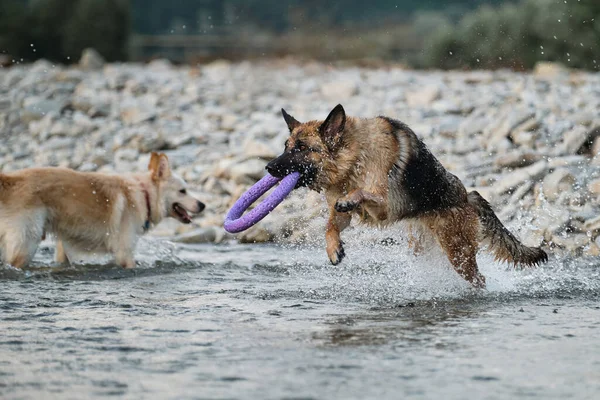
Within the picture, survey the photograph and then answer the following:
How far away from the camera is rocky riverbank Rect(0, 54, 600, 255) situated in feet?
35.8

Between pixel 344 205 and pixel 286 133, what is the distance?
7.21 m

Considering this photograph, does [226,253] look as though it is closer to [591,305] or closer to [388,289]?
[388,289]

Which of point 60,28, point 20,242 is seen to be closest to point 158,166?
point 20,242

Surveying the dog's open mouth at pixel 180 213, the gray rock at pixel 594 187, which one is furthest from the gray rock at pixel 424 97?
the dog's open mouth at pixel 180 213

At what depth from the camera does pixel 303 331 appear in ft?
19.9

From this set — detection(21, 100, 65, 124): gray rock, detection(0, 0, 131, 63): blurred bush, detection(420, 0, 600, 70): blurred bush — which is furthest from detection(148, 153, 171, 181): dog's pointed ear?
detection(0, 0, 131, 63): blurred bush

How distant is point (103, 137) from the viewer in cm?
1572

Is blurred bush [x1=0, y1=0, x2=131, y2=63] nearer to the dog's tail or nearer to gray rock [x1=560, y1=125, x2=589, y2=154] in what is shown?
gray rock [x1=560, y1=125, x2=589, y2=154]

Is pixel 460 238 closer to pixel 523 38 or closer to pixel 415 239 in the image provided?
pixel 415 239

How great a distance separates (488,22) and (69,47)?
45.1 ft

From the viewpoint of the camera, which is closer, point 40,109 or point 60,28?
point 40,109

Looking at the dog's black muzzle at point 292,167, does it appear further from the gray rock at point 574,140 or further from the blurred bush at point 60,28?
the blurred bush at point 60,28

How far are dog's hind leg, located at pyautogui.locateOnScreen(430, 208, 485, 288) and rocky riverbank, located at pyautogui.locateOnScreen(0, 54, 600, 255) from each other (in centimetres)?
185

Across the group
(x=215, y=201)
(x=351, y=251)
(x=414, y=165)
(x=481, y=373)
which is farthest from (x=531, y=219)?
(x=481, y=373)
